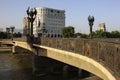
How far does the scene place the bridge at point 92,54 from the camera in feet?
37.7

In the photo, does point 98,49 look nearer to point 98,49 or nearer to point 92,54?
point 98,49

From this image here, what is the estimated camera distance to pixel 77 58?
66.9 ft

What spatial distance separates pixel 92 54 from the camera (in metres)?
16.7

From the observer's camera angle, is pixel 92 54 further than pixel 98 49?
Yes

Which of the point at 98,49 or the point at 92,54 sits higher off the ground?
the point at 98,49

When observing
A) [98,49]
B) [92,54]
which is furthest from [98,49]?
[92,54]

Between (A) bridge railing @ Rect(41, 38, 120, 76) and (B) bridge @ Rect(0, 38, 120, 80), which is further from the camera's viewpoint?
(B) bridge @ Rect(0, 38, 120, 80)

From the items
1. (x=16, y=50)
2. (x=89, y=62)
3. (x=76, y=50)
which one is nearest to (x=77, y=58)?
(x=76, y=50)

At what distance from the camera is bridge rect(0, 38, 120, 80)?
11492 mm

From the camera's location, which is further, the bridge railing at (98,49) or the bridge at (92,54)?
the bridge at (92,54)

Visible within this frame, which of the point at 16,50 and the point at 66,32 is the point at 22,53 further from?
the point at 66,32

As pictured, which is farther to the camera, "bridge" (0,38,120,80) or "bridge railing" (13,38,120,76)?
"bridge" (0,38,120,80)

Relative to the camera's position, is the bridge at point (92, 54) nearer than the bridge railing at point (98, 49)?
No

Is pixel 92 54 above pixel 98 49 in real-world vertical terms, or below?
below
